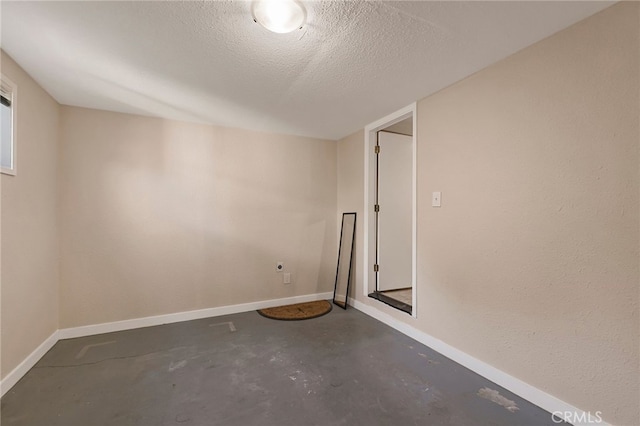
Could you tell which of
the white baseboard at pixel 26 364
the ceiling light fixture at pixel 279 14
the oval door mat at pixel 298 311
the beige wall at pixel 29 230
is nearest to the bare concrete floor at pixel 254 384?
the white baseboard at pixel 26 364

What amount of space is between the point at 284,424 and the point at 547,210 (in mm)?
2035

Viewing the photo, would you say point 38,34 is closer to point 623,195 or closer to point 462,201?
point 462,201

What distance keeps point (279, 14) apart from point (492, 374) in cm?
271

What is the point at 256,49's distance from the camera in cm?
182

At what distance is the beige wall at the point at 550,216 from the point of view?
Result: 1.42 m

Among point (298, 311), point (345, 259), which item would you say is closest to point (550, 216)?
point (345, 259)

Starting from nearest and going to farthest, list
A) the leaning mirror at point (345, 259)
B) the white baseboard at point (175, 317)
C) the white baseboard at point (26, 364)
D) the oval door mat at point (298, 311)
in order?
1. the white baseboard at point (26, 364)
2. the white baseboard at point (175, 317)
3. the oval door mat at point (298, 311)
4. the leaning mirror at point (345, 259)

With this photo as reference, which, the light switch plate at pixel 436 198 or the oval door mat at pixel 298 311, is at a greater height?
the light switch plate at pixel 436 198

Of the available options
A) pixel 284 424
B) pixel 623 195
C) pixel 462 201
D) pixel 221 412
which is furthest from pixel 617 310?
pixel 221 412

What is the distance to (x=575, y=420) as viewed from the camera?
1.56 metres

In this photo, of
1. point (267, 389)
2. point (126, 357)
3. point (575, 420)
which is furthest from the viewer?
point (126, 357)

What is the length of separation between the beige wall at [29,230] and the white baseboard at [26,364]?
4cm

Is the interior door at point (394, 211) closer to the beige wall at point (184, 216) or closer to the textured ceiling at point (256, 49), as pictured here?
the beige wall at point (184, 216)

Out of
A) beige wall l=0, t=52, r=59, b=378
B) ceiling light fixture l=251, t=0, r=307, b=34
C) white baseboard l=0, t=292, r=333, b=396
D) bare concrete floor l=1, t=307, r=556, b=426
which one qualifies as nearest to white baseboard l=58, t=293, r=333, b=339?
white baseboard l=0, t=292, r=333, b=396
